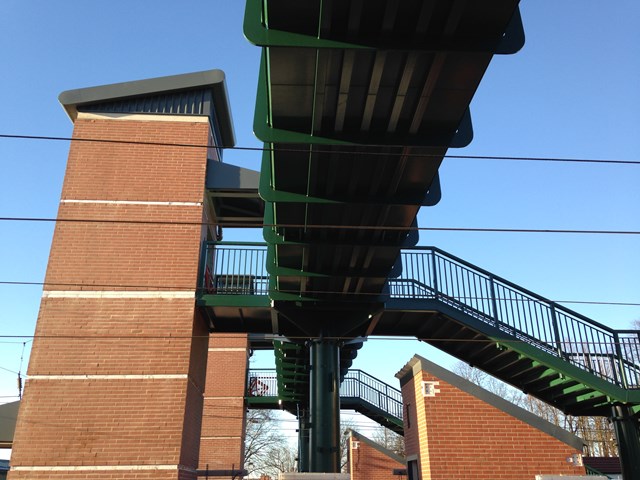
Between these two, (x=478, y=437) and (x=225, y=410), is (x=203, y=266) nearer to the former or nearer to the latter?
(x=478, y=437)

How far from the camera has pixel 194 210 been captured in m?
13.7

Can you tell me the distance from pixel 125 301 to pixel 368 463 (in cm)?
1298

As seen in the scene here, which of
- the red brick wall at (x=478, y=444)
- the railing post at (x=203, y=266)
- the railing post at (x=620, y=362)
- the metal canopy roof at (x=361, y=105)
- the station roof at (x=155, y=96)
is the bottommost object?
the red brick wall at (x=478, y=444)

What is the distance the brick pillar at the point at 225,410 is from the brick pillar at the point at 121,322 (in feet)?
34.9

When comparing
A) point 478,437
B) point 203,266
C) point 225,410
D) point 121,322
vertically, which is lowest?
point 478,437

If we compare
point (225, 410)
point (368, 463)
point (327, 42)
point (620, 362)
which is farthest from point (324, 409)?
point (225, 410)

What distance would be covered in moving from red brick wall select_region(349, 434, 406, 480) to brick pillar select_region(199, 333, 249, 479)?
5.25 meters

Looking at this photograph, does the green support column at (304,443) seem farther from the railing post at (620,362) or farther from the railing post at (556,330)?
the railing post at (620,362)

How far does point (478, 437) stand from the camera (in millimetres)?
10922

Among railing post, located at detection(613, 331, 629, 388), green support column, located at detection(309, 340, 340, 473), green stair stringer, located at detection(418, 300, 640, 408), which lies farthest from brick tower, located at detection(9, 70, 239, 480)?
railing post, located at detection(613, 331, 629, 388)

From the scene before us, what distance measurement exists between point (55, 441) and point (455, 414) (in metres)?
8.02

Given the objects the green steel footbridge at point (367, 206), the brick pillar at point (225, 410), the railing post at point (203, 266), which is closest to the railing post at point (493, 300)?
the green steel footbridge at point (367, 206)

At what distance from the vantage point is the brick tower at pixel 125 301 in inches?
450

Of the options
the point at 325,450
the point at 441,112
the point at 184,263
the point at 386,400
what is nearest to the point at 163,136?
the point at 184,263
